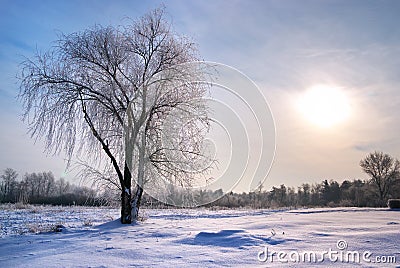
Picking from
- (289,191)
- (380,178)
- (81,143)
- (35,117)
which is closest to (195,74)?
(81,143)

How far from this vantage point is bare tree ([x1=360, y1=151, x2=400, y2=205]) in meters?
54.8

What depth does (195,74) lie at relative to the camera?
1190 centimetres

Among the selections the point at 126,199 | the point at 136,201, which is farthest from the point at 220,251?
the point at 136,201

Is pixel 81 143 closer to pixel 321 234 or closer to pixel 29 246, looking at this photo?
pixel 29 246

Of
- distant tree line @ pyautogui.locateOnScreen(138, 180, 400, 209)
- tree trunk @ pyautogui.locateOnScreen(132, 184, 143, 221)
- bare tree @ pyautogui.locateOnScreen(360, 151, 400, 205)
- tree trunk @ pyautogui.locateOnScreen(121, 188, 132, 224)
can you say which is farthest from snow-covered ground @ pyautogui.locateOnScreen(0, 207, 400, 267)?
bare tree @ pyautogui.locateOnScreen(360, 151, 400, 205)

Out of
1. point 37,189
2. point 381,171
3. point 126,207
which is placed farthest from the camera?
point 37,189

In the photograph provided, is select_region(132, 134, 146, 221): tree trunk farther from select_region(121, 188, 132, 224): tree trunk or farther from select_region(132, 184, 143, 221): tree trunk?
select_region(121, 188, 132, 224): tree trunk

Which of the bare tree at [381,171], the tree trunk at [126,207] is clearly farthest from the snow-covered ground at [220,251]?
the bare tree at [381,171]

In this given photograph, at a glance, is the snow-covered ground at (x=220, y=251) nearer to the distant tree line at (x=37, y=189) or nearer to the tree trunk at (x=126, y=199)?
the tree trunk at (x=126, y=199)

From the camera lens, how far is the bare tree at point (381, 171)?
2159 inches

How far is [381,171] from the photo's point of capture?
183 ft

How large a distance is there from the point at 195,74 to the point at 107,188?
5.74 metres

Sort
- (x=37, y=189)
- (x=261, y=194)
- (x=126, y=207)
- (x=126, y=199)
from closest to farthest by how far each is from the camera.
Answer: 1. (x=126, y=207)
2. (x=126, y=199)
3. (x=261, y=194)
4. (x=37, y=189)

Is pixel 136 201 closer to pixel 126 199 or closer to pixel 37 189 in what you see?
pixel 126 199
